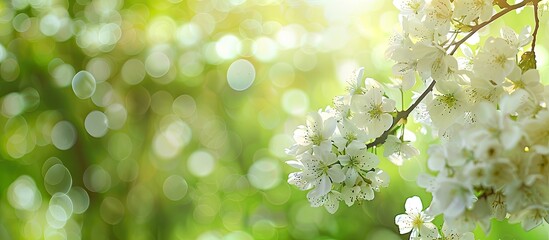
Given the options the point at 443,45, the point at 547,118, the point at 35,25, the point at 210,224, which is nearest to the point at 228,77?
the point at 210,224

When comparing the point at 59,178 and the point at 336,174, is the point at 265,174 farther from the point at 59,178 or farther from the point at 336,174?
the point at 336,174

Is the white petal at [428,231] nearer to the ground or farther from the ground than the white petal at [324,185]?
nearer to the ground

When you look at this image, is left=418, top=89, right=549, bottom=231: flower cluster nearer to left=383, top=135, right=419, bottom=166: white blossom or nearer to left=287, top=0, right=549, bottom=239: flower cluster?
left=287, top=0, right=549, bottom=239: flower cluster

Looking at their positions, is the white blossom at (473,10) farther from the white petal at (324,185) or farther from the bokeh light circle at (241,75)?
the bokeh light circle at (241,75)

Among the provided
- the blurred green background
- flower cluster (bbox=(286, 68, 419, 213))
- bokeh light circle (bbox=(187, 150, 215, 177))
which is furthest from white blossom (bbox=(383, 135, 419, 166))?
bokeh light circle (bbox=(187, 150, 215, 177))

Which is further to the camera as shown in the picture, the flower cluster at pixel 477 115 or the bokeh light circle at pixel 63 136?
the bokeh light circle at pixel 63 136

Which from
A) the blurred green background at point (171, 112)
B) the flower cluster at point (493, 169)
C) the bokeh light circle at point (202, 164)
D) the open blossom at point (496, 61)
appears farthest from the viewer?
the bokeh light circle at point (202, 164)

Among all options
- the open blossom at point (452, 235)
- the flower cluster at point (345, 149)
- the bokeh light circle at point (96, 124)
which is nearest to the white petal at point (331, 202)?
the flower cluster at point (345, 149)
